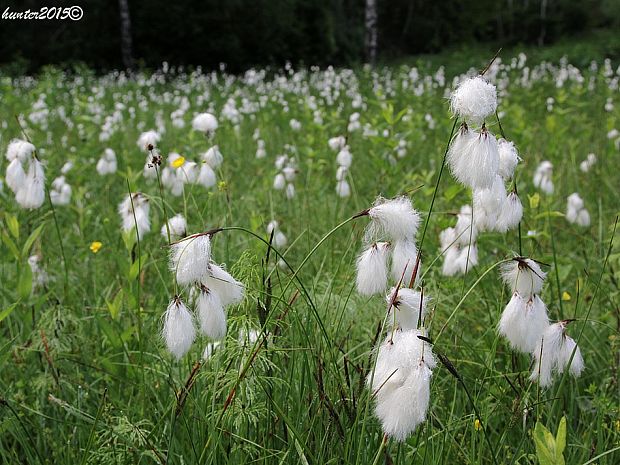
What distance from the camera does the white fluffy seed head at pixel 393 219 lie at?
42.4 inches

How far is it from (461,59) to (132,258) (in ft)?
58.7

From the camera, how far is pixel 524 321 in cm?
118

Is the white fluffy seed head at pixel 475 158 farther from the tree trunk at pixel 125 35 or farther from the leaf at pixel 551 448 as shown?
the tree trunk at pixel 125 35

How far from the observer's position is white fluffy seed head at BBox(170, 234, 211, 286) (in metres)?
1.03

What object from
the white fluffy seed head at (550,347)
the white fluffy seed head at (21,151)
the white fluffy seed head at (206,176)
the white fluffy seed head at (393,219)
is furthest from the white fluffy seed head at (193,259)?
the white fluffy seed head at (206,176)

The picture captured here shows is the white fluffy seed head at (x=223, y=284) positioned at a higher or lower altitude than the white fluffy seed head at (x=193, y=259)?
lower

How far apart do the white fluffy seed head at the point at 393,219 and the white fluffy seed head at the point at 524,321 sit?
0.23 metres

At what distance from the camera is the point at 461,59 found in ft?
61.6

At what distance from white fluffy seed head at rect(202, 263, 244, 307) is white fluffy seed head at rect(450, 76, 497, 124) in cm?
43

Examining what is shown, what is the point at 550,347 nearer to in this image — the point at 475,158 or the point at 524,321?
the point at 524,321

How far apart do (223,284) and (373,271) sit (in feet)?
0.79

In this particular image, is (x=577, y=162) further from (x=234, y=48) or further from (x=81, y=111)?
(x=234, y=48)

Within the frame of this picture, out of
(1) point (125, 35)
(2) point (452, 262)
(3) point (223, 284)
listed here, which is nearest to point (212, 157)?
(2) point (452, 262)

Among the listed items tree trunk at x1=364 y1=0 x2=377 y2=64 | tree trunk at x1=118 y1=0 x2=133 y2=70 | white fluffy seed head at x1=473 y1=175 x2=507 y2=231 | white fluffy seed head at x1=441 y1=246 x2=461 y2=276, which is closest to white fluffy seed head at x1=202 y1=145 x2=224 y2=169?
white fluffy seed head at x1=441 y1=246 x2=461 y2=276
